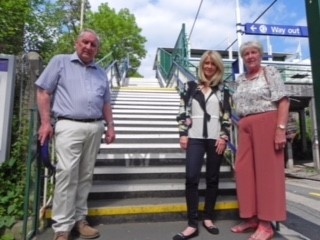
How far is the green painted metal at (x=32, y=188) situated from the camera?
3000 millimetres

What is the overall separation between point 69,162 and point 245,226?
1786 mm

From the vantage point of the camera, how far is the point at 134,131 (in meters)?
5.87

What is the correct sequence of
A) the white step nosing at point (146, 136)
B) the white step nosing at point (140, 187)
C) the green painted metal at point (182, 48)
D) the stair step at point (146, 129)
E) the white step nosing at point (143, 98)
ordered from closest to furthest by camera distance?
the white step nosing at point (140, 187) → the white step nosing at point (146, 136) → the stair step at point (146, 129) → the white step nosing at point (143, 98) → the green painted metal at point (182, 48)

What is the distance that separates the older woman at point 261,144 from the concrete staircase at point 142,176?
0.57 metres

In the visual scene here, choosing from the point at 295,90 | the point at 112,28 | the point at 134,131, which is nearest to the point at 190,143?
the point at 134,131

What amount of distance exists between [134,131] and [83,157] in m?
2.80

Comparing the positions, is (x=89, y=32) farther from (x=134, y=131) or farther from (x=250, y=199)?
(x=134, y=131)

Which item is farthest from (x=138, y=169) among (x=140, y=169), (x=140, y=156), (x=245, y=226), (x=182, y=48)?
(x=182, y=48)

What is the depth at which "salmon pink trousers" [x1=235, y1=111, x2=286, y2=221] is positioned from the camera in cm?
304

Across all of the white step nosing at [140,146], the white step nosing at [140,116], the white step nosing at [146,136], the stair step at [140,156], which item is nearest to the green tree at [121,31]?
the white step nosing at [140,116]

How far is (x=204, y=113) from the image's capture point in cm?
328

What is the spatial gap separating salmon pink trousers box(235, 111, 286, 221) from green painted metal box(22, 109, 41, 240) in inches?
75.2

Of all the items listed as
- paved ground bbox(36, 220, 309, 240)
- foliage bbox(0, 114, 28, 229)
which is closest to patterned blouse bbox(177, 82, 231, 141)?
paved ground bbox(36, 220, 309, 240)

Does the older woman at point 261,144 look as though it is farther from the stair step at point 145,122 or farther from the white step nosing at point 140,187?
the stair step at point 145,122
